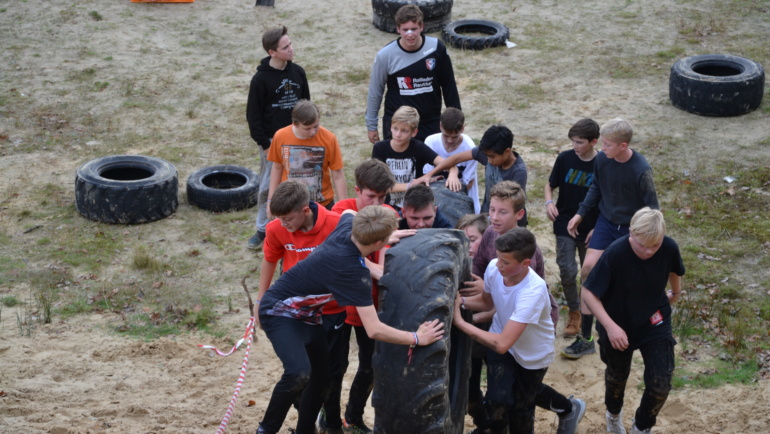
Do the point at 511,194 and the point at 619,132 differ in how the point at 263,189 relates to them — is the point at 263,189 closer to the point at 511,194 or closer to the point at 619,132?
the point at 511,194

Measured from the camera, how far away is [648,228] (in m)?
5.55

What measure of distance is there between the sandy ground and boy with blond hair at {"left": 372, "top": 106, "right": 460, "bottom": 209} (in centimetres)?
180

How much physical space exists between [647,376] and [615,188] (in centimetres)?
178

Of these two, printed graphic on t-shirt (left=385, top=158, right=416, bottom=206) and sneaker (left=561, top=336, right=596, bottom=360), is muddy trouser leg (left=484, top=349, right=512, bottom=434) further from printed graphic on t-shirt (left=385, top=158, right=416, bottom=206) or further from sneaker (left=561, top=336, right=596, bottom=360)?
printed graphic on t-shirt (left=385, top=158, right=416, bottom=206)

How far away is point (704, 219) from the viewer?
395 inches

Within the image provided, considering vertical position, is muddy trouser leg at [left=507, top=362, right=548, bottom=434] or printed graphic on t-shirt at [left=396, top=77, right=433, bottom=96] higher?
printed graphic on t-shirt at [left=396, top=77, right=433, bottom=96]

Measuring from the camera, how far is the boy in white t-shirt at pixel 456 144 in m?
7.70

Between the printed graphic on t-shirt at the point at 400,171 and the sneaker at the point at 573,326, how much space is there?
201cm

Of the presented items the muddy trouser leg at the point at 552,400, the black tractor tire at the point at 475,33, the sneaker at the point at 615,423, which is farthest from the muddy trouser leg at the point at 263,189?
the black tractor tire at the point at 475,33

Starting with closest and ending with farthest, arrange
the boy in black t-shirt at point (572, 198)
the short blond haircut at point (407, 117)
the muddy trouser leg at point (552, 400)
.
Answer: the muddy trouser leg at point (552, 400)
the boy in black t-shirt at point (572, 198)
the short blond haircut at point (407, 117)

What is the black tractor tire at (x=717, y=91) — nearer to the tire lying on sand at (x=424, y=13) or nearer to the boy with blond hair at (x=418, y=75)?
the tire lying on sand at (x=424, y=13)

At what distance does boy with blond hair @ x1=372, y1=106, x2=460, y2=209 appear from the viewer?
7566 mm

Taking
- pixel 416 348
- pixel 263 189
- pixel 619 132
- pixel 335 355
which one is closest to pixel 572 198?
pixel 619 132

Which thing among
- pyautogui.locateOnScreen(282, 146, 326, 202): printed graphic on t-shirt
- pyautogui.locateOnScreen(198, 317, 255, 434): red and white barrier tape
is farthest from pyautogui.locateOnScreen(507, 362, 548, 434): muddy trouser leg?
pyautogui.locateOnScreen(282, 146, 326, 202): printed graphic on t-shirt
